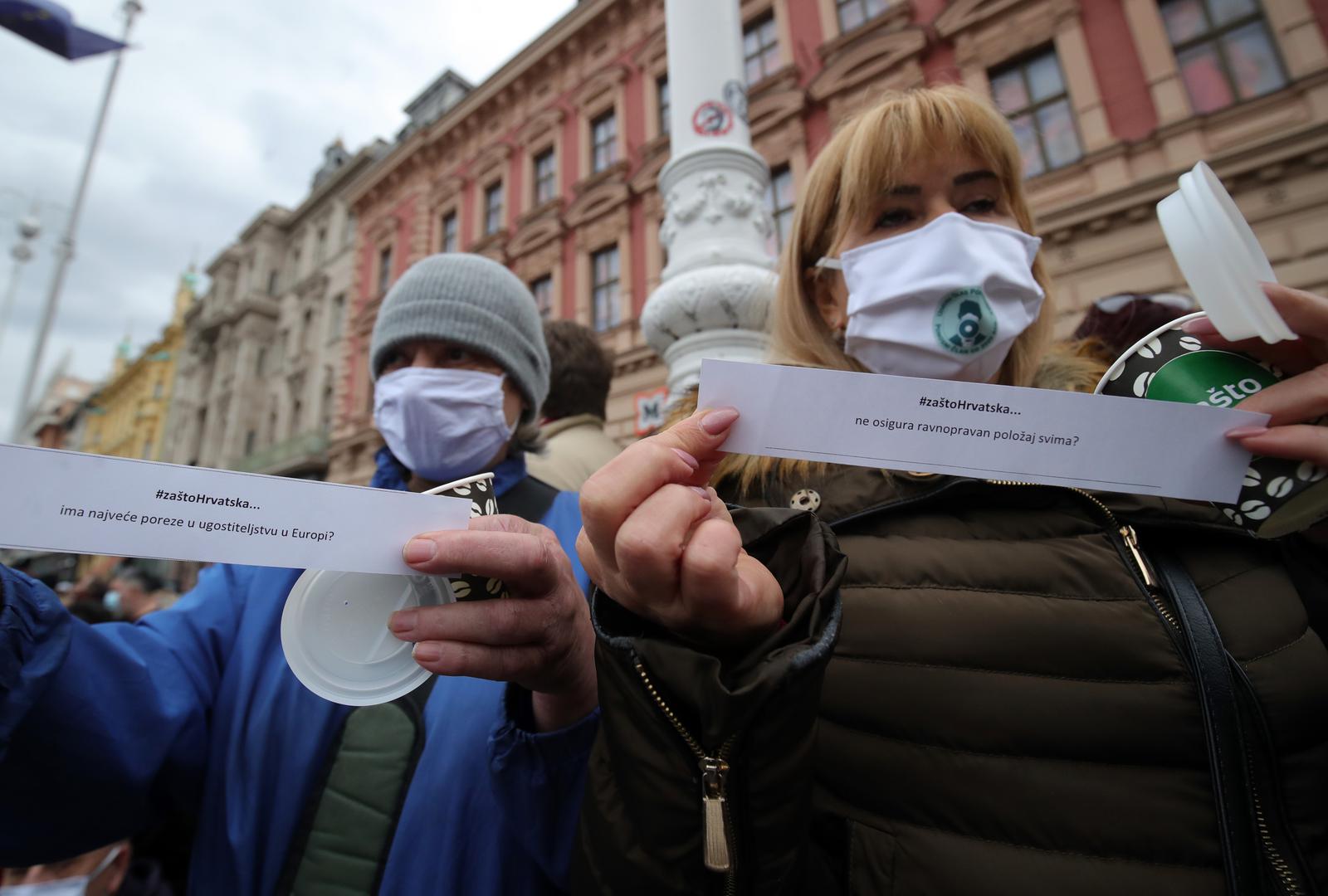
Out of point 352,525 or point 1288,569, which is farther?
point 1288,569

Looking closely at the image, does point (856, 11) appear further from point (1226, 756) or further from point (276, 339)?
point (276, 339)

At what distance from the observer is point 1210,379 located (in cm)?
80

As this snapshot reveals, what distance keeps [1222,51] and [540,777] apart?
9646mm

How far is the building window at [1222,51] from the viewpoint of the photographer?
21.1ft

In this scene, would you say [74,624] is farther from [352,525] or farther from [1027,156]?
[1027,156]

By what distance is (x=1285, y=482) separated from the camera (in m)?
0.75

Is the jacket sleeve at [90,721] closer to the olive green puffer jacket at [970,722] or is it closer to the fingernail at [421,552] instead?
the fingernail at [421,552]

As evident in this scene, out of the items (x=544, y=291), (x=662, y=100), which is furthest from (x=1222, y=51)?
(x=544, y=291)

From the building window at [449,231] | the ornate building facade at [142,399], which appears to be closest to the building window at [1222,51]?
the building window at [449,231]

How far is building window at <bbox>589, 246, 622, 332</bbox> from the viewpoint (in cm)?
1183

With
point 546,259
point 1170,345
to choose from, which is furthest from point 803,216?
point 546,259

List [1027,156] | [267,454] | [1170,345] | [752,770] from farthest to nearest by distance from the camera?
[267,454]
[1027,156]
[1170,345]
[752,770]

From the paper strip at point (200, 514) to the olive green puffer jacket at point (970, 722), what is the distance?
0.92ft

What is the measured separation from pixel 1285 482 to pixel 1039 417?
31cm
